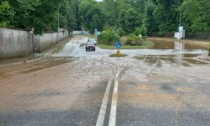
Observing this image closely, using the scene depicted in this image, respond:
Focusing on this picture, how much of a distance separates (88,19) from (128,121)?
4927 inches

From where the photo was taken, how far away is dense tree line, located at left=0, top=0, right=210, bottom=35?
80.0 feet

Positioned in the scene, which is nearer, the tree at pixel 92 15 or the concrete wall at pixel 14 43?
the concrete wall at pixel 14 43

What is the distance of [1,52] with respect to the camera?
2127cm

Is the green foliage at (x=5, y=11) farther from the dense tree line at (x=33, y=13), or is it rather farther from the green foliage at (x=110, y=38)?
the green foliage at (x=110, y=38)

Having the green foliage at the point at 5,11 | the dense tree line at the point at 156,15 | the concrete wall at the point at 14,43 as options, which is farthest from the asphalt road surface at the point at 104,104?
the dense tree line at the point at 156,15

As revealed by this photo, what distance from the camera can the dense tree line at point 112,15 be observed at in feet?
80.0

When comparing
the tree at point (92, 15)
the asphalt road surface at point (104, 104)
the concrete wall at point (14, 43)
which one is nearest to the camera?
the asphalt road surface at point (104, 104)

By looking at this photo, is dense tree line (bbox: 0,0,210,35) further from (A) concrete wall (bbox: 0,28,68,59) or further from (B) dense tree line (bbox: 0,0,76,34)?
(A) concrete wall (bbox: 0,28,68,59)

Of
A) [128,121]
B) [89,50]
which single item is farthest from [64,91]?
[89,50]

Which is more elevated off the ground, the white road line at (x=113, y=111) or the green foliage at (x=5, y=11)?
the green foliage at (x=5, y=11)

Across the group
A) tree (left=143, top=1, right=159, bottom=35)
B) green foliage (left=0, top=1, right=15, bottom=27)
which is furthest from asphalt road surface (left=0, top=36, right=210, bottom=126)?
tree (left=143, top=1, right=159, bottom=35)

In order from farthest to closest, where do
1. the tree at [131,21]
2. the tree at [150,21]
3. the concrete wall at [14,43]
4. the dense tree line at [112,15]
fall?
1. the tree at [150,21]
2. the tree at [131,21]
3. the dense tree line at [112,15]
4. the concrete wall at [14,43]

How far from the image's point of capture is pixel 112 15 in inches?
5369

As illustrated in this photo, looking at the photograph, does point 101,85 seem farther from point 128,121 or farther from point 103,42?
point 103,42
